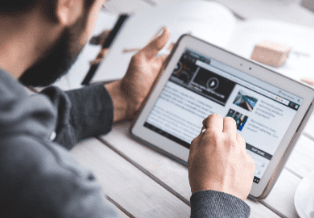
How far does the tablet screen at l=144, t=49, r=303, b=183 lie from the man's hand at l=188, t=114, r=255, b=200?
81 millimetres

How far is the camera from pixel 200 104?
2.11 feet

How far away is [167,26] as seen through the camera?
0.90m

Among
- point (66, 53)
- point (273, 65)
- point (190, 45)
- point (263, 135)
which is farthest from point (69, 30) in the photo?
point (273, 65)

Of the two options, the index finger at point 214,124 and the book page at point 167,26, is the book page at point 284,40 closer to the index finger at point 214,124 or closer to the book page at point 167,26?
the book page at point 167,26

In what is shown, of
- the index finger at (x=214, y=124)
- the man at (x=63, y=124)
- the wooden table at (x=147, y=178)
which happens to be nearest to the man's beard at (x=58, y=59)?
the man at (x=63, y=124)

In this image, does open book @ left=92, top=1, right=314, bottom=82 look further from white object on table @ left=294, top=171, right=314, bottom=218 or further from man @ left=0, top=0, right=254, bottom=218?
white object on table @ left=294, top=171, right=314, bottom=218

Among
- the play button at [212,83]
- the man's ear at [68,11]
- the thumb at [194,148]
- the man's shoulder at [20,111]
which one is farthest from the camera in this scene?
the play button at [212,83]

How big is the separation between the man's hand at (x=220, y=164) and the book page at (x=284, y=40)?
424 millimetres

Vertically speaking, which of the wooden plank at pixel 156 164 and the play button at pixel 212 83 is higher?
the play button at pixel 212 83

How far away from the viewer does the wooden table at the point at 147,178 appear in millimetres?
542

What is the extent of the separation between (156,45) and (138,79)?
0.10 m

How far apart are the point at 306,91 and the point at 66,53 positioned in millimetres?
463

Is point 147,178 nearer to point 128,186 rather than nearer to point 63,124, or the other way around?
point 128,186

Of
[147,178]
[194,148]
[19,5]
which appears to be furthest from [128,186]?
[19,5]
